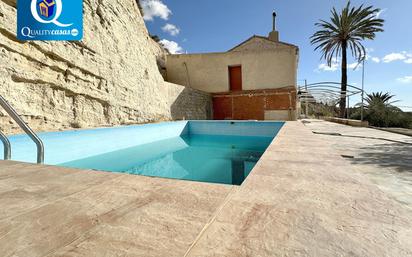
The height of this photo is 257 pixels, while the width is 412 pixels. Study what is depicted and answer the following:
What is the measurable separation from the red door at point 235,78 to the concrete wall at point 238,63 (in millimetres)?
506

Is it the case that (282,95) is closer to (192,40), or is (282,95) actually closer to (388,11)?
(388,11)

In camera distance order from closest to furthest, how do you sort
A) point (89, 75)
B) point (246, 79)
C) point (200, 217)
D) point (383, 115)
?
point (200, 217) < point (89, 75) < point (383, 115) < point (246, 79)

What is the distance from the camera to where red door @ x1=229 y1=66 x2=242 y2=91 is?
17.3 metres

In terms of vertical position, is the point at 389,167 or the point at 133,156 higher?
the point at 389,167

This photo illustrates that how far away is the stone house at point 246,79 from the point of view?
15812 millimetres

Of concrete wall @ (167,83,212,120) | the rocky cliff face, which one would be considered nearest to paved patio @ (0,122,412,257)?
the rocky cliff face

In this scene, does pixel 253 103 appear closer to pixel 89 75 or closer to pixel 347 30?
pixel 347 30

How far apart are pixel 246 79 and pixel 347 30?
740 cm

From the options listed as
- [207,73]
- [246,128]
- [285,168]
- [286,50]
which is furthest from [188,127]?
[286,50]

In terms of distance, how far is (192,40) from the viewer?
71.1ft

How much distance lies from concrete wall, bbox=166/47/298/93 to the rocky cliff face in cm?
537

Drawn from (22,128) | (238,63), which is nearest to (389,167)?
(22,128)

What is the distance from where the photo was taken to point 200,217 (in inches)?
43.6

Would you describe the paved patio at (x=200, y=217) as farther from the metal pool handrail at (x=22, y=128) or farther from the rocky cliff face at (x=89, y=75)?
the rocky cliff face at (x=89, y=75)
